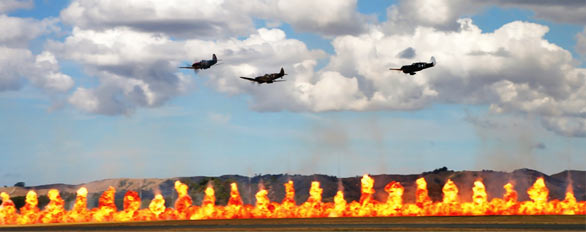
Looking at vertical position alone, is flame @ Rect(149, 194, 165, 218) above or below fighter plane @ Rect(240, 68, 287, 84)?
below

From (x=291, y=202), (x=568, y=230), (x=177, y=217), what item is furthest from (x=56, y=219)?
(x=568, y=230)

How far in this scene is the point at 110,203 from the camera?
16888cm

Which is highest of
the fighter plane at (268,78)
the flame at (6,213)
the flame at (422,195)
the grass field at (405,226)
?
the fighter plane at (268,78)

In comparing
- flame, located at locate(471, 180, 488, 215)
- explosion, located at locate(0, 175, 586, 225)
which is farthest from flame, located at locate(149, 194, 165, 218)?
flame, located at locate(471, 180, 488, 215)

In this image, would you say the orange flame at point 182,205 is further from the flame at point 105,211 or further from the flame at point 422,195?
the flame at point 422,195

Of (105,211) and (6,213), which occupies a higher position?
(105,211)

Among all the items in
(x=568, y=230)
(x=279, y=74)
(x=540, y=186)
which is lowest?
(x=568, y=230)

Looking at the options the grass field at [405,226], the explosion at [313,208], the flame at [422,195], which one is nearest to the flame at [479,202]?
the explosion at [313,208]

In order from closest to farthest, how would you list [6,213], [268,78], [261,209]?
[268,78], [261,209], [6,213]

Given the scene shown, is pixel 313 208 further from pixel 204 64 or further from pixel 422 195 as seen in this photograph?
pixel 204 64

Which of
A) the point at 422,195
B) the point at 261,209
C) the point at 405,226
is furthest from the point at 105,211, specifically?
the point at 405,226

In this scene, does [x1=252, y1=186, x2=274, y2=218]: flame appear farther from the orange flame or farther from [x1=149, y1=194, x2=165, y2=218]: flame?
[x1=149, y1=194, x2=165, y2=218]: flame

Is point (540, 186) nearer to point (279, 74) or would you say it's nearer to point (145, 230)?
point (279, 74)

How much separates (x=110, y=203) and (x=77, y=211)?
7997 millimetres
